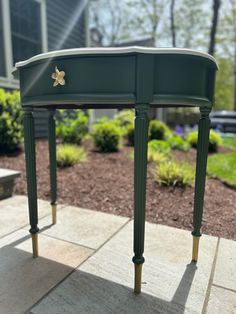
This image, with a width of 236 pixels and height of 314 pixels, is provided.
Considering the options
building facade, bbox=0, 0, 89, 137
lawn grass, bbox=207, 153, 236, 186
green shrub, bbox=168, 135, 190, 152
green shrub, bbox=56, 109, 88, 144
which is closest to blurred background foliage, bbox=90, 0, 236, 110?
building facade, bbox=0, 0, 89, 137

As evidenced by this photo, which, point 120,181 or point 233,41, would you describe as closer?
point 120,181

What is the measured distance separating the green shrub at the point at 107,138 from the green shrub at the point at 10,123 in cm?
157

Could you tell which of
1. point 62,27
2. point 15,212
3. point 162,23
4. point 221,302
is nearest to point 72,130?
point 15,212

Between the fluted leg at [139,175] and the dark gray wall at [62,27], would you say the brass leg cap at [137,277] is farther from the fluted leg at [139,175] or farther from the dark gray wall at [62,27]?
the dark gray wall at [62,27]

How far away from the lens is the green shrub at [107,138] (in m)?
5.27

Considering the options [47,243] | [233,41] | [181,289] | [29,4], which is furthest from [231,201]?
[233,41]

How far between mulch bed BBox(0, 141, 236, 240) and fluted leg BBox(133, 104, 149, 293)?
108cm

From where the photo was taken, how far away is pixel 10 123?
14.3ft

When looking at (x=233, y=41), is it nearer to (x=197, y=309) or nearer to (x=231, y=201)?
(x=231, y=201)

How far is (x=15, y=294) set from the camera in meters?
1.38

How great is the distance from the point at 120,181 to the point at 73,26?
5.60m

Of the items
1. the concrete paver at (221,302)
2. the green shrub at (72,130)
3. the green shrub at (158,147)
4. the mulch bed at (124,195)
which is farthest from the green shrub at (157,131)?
→ the concrete paver at (221,302)

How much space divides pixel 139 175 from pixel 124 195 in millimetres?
1832

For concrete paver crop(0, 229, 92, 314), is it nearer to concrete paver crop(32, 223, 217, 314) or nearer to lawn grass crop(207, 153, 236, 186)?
concrete paver crop(32, 223, 217, 314)
